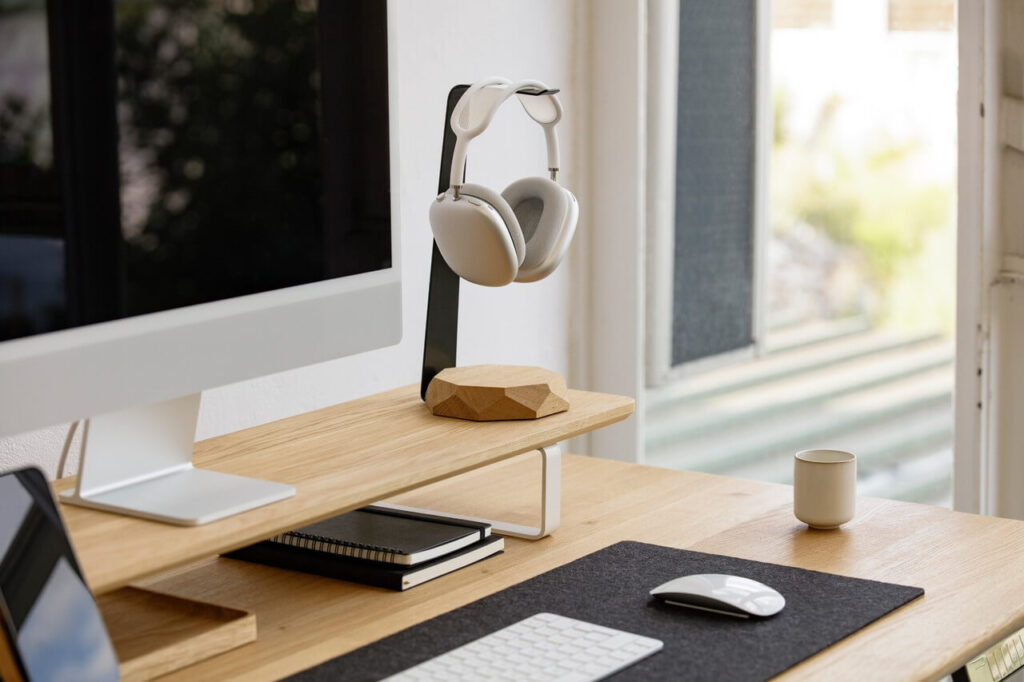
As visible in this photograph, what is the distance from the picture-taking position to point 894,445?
2.20 metres

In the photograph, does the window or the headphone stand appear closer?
the headphone stand

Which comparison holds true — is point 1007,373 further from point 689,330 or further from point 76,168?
point 76,168

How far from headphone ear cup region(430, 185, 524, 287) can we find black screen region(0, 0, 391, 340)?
7 cm

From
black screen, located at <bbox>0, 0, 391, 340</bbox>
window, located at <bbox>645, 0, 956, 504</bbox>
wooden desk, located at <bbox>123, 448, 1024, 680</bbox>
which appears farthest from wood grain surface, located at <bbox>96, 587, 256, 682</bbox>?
window, located at <bbox>645, 0, 956, 504</bbox>

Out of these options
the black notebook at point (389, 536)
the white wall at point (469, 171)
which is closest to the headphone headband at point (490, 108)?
the black notebook at point (389, 536)

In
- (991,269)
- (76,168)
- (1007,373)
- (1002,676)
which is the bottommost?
(1002,676)

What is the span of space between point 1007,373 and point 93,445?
57.9 inches

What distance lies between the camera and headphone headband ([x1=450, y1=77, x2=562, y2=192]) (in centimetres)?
129

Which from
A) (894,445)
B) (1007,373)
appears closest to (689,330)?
(894,445)

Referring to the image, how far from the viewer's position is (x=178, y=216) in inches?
41.3

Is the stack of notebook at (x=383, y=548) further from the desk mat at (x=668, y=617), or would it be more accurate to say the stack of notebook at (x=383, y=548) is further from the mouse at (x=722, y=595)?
the mouse at (x=722, y=595)

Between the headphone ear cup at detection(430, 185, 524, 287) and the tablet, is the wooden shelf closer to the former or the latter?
the tablet

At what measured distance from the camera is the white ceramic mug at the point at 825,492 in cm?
137

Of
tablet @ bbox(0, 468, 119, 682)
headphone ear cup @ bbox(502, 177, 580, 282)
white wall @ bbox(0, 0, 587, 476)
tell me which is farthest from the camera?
white wall @ bbox(0, 0, 587, 476)
